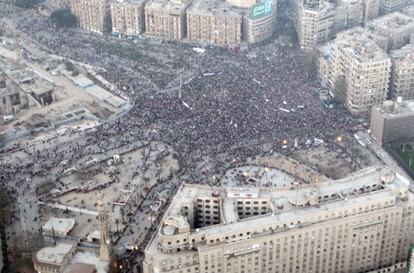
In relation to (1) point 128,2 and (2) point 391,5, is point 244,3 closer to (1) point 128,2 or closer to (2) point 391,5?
(1) point 128,2

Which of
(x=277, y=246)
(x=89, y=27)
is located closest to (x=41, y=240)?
(x=277, y=246)

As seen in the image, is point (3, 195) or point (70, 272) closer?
point (70, 272)

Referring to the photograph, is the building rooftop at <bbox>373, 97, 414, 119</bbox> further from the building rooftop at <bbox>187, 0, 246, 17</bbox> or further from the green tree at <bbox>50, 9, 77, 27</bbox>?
the green tree at <bbox>50, 9, 77, 27</bbox>

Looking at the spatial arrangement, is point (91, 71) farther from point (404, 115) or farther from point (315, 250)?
point (315, 250)

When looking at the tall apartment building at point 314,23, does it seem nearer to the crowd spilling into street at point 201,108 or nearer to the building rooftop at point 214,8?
the crowd spilling into street at point 201,108

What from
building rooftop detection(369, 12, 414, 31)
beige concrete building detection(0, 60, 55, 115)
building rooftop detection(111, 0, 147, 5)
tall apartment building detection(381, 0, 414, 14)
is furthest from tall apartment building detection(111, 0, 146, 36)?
tall apartment building detection(381, 0, 414, 14)

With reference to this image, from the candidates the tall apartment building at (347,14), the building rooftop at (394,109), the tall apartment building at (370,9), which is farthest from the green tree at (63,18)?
the building rooftop at (394,109)
